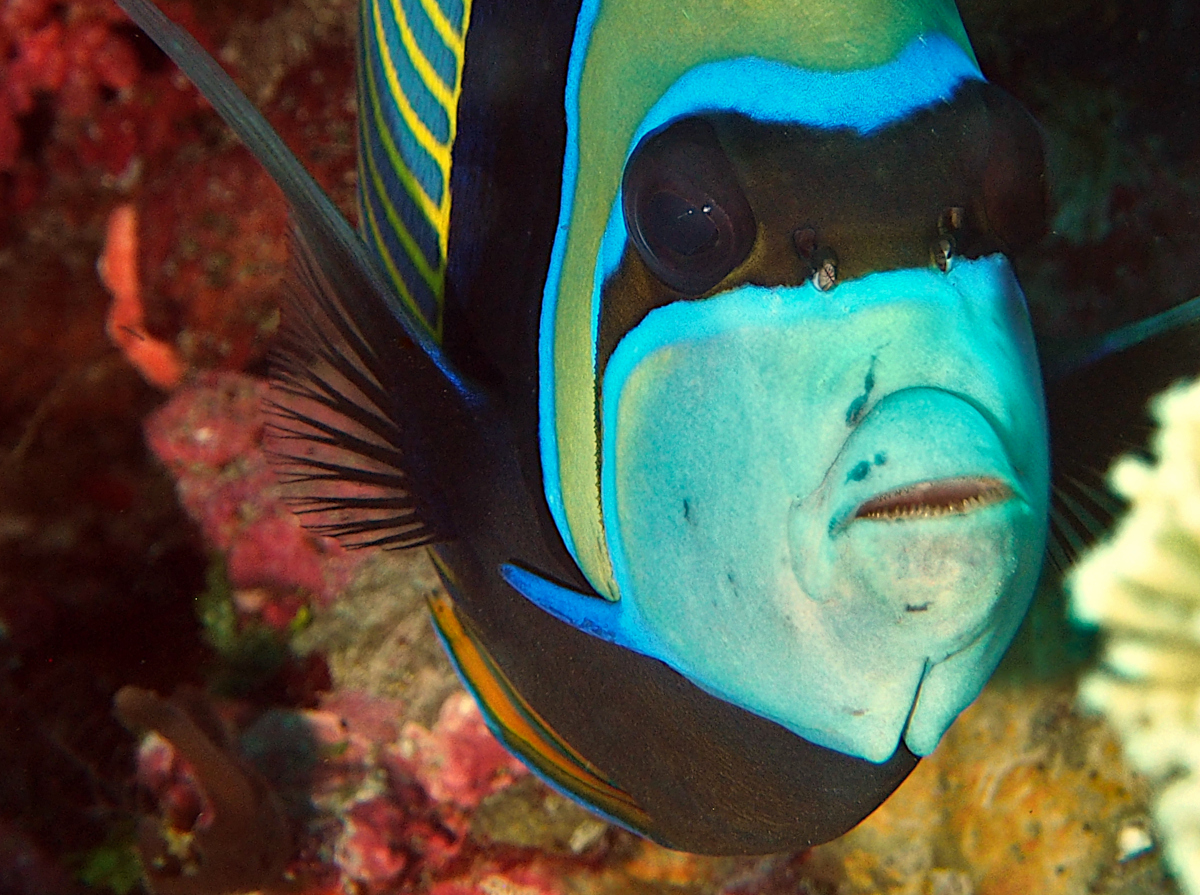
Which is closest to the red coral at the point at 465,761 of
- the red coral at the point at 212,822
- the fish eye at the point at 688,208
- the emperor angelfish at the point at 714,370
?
the red coral at the point at 212,822

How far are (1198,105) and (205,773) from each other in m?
2.97

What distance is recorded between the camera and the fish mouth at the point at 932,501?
0.87m

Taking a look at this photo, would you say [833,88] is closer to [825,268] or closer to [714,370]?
[825,268]

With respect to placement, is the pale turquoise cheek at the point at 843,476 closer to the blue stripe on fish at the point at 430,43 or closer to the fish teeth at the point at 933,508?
the fish teeth at the point at 933,508

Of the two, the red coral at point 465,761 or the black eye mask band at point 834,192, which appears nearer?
the black eye mask band at point 834,192

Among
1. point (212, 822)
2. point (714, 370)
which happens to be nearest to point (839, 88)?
point (714, 370)

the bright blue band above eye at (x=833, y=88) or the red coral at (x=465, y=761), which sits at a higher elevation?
the bright blue band above eye at (x=833, y=88)

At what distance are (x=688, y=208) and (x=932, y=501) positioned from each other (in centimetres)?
37

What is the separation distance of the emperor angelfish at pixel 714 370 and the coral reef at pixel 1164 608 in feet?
0.78

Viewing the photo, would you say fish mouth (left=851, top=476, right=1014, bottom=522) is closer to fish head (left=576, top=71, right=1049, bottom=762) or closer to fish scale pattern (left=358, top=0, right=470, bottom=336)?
fish head (left=576, top=71, right=1049, bottom=762)

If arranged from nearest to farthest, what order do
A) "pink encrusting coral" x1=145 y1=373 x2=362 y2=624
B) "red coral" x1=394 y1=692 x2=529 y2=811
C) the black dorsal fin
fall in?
1. the black dorsal fin
2. "red coral" x1=394 y1=692 x2=529 y2=811
3. "pink encrusting coral" x1=145 y1=373 x2=362 y2=624

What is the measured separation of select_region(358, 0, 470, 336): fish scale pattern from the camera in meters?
1.41

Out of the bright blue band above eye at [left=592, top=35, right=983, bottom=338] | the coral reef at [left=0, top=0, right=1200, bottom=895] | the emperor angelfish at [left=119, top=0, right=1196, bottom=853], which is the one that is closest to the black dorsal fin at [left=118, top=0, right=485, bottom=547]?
the emperor angelfish at [left=119, top=0, right=1196, bottom=853]

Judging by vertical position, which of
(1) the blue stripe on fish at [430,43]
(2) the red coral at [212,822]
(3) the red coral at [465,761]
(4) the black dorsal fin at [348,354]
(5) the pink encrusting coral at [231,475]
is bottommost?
(3) the red coral at [465,761]
